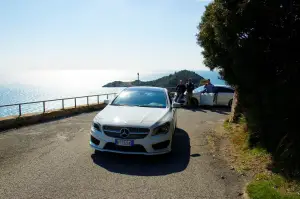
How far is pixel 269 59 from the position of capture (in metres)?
6.47

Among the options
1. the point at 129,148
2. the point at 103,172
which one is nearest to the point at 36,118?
the point at 129,148

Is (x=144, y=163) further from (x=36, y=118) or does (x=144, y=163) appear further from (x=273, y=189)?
(x=36, y=118)

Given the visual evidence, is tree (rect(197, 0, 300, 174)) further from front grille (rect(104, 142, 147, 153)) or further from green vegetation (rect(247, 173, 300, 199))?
front grille (rect(104, 142, 147, 153))

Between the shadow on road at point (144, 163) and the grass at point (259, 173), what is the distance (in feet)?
4.16

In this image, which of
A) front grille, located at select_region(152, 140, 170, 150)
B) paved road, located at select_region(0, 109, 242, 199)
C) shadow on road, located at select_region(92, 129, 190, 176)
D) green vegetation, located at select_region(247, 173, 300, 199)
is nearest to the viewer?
green vegetation, located at select_region(247, 173, 300, 199)

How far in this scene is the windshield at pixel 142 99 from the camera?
8766mm

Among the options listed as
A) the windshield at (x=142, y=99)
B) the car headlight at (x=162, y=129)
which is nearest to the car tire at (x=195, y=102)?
the windshield at (x=142, y=99)

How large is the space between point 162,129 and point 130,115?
2.90ft

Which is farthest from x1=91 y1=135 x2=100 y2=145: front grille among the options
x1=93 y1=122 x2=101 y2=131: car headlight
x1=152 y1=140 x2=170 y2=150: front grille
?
x1=152 y1=140 x2=170 y2=150: front grille

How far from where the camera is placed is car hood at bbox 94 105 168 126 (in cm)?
715

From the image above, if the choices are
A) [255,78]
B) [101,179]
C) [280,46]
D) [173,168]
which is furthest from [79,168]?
[280,46]

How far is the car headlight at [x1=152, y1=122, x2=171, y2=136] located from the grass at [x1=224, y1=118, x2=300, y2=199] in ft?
5.58

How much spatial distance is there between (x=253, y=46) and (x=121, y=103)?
4005 millimetres

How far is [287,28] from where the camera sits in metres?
6.22
